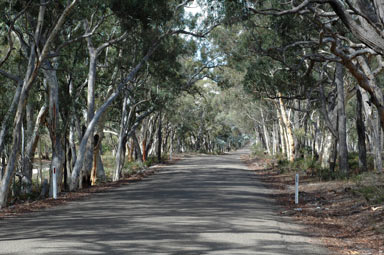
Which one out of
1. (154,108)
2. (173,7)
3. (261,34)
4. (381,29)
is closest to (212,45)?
(154,108)

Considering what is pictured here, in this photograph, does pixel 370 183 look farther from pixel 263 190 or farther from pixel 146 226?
pixel 146 226

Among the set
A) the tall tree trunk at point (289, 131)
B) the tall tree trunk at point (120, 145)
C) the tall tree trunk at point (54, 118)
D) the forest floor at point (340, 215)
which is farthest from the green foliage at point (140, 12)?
the tall tree trunk at point (289, 131)

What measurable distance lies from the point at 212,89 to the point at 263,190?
48773 millimetres

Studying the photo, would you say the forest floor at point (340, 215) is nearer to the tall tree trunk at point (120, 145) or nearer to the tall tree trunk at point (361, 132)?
the tall tree trunk at point (361, 132)

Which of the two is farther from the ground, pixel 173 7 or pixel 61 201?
pixel 173 7

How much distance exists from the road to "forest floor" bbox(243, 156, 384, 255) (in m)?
0.48

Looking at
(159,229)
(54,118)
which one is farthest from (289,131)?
(159,229)

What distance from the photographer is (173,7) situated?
2223cm

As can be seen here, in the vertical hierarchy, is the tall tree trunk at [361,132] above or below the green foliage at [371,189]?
above

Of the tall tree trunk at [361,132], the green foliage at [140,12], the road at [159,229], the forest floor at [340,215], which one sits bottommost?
the forest floor at [340,215]

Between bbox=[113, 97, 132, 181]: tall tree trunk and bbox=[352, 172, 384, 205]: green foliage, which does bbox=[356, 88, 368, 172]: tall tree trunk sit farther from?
bbox=[113, 97, 132, 181]: tall tree trunk

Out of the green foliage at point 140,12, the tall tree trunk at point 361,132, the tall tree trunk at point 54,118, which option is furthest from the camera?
the tall tree trunk at point 361,132

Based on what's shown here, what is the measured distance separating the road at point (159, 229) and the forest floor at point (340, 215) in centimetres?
48

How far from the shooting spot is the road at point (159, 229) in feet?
26.0
